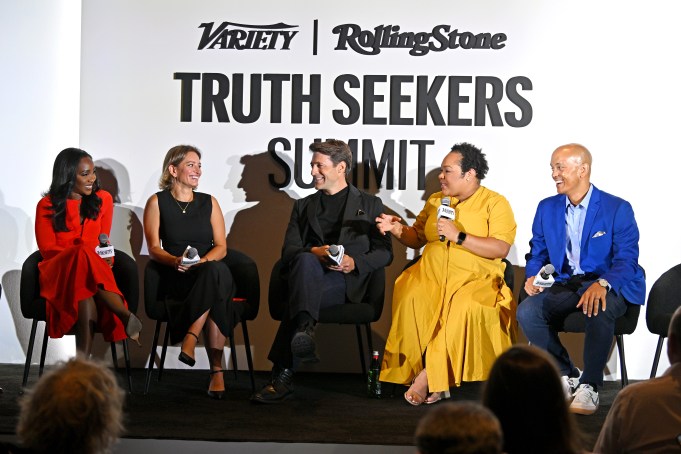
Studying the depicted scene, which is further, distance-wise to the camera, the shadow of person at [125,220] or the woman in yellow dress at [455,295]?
the shadow of person at [125,220]

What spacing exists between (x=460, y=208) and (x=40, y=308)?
2431mm

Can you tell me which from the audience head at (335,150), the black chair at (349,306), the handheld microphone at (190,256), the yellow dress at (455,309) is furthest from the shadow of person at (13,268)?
the yellow dress at (455,309)

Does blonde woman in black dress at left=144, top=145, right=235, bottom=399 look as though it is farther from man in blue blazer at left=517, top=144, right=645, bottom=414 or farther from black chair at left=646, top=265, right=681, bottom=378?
black chair at left=646, top=265, right=681, bottom=378

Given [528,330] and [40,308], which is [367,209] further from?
[40,308]

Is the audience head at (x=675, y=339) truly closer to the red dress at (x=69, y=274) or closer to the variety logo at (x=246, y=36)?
the red dress at (x=69, y=274)

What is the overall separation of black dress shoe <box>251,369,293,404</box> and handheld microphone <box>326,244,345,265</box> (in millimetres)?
646

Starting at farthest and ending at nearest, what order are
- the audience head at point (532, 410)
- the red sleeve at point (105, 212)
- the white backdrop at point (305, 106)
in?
the white backdrop at point (305, 106) < the red sleeve at point (105, 212) < the audience head at point (532, 410)

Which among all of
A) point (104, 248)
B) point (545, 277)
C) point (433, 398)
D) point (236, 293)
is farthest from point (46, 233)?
point (545, 277)

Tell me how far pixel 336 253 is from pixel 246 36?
6.28ft

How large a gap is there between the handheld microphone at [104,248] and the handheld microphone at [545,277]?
2.34 metres

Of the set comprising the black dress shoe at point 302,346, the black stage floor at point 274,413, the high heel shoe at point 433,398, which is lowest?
the black stage floor at point 274,413

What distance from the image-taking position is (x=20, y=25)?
248 inches

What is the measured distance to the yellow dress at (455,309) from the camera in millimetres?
5090

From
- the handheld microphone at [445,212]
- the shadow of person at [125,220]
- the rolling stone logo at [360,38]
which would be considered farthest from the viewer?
the shadow of person at [125,220]
